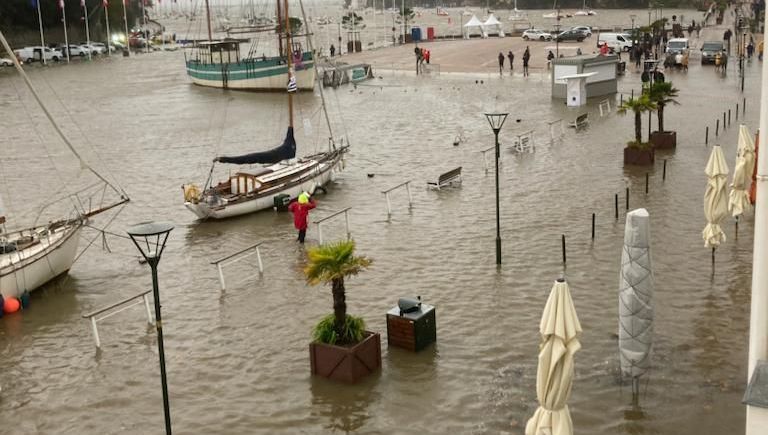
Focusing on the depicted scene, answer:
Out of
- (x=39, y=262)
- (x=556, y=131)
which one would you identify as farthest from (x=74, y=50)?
(x=39, y=262)

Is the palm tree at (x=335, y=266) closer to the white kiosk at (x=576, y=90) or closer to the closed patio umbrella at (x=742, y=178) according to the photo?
the closed patio umbrella at (x=742, y=178)

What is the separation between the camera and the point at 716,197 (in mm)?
18516

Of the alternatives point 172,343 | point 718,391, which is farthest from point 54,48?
point 718,391

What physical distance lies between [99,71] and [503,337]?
81258 mm

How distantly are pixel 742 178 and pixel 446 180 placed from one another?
11.2 m

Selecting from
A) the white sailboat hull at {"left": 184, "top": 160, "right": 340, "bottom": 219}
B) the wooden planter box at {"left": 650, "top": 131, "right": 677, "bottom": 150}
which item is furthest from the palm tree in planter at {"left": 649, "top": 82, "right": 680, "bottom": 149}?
the white sailboat hull at {"left": 184, "top": 160, "right": 340, "bottom": 219}

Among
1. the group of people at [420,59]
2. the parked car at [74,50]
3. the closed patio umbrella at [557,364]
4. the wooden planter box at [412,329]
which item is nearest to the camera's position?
the closed patio umbrella at [557,364]

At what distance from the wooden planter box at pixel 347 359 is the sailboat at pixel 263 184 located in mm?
12573

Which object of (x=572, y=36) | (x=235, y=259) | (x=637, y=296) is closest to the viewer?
(x=637, y=296)

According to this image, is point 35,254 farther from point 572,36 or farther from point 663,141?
point 572,36

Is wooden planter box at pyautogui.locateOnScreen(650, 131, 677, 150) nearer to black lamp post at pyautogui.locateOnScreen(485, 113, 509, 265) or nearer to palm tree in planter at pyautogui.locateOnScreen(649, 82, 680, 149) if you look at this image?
palm tree in planter at pyautogui.locateOnScreen(649, 82, 680, 149)

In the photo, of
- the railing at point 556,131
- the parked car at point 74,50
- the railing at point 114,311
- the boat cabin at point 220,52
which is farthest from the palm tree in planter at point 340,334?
the parked car at point 74,50

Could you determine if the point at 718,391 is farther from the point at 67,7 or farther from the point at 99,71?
the point at 67,7

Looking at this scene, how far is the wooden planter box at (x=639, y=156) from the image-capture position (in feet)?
101
